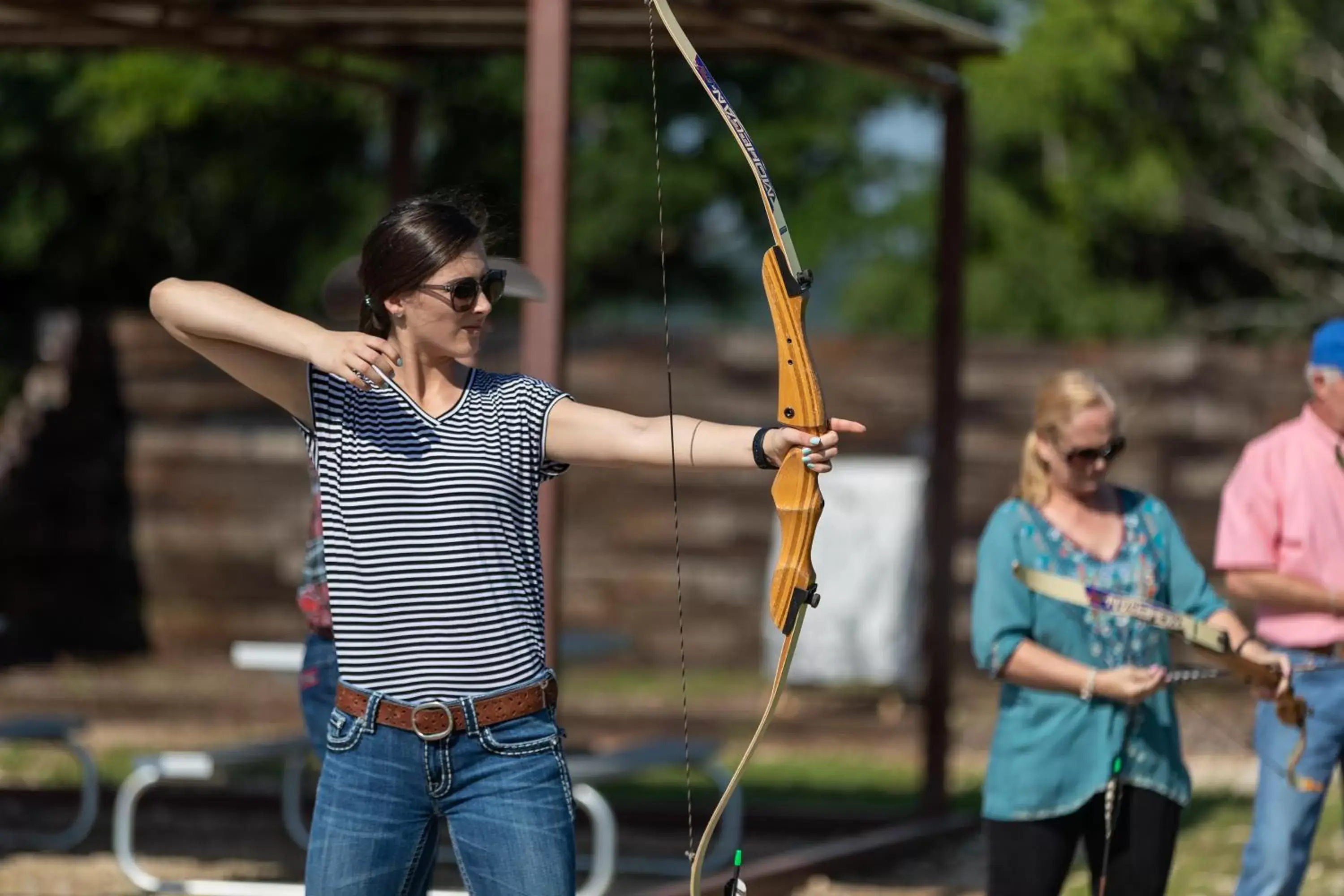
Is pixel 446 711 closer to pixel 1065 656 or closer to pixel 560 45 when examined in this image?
pixel 1065 656

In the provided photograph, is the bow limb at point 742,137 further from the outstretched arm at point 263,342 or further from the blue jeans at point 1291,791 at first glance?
the blue jeans at point 1291,791

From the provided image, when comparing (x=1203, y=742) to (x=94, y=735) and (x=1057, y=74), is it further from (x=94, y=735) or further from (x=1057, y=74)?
(x=1057, y=74)

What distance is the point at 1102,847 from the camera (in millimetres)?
4340

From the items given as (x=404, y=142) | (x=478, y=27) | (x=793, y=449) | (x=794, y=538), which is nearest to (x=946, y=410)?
(x=478, y=27)

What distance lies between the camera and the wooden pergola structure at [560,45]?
5445mm

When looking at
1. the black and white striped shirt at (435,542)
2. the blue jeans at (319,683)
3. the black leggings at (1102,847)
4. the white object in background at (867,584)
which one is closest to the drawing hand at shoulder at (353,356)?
the black and white striped shirt at (435,542)

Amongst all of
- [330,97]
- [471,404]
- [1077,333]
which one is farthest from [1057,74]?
[471,404]

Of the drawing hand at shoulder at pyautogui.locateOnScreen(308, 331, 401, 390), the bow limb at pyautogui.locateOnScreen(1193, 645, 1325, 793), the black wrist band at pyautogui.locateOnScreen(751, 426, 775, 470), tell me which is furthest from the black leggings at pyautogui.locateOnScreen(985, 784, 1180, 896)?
the drawing hand at shoulder at pyautogui.locateOnScreen(308, 331, 401, 390)

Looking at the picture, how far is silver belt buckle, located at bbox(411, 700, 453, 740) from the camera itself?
3221 mm

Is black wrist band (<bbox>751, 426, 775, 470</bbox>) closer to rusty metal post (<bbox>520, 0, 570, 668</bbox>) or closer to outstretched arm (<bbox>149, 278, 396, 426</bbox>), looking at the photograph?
outstretched arm (<bbox>149, 278, 396, 426</bbox>)

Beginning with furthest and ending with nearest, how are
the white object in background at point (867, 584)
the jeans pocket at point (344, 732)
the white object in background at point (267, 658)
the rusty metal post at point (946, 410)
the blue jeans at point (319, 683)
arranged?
the white object in background at point (867, 584), the rusty metal post at point (946, 410), the white object in background at point (267, 658), the blue jeans at point (319, 683), the jeans pocket at point (344, 732)

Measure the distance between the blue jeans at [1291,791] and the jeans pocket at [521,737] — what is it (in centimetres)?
219

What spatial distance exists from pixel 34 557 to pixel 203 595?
1.11 m

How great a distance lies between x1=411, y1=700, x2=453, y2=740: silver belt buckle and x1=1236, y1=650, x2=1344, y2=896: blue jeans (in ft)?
7.70
